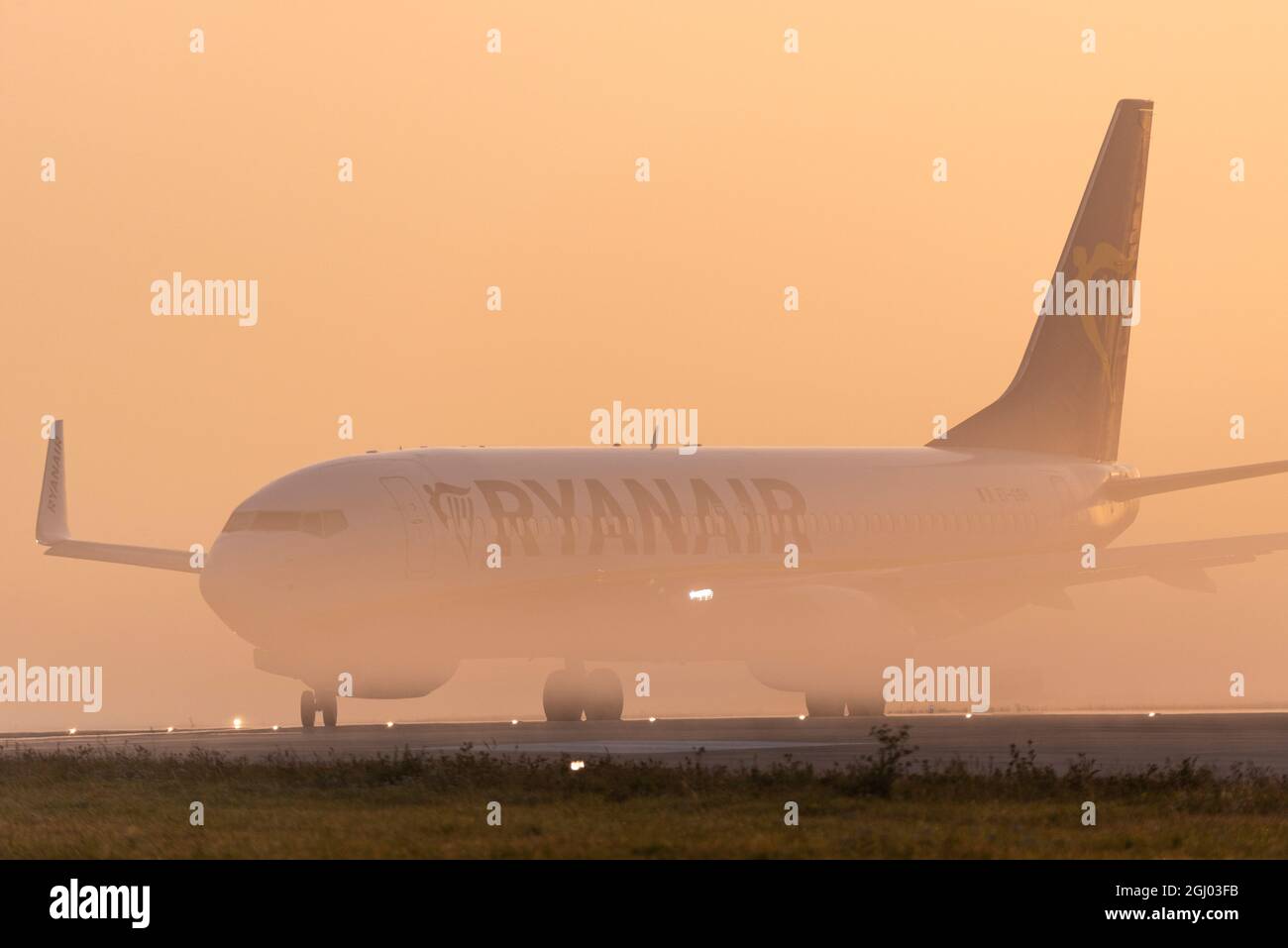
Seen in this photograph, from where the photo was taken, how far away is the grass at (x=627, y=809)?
23625 millimetres

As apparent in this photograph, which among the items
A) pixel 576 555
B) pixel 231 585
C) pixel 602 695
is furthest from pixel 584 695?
pixel 231 585

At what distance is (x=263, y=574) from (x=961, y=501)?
21.0m

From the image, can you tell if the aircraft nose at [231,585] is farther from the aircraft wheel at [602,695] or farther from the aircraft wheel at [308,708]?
the aircraft wheel at [602,695]

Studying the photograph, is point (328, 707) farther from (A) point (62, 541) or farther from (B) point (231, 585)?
(A) point (62, 541)

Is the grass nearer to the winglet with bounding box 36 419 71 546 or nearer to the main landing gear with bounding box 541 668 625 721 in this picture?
the main landing gear with bounding box 541 668 625 721

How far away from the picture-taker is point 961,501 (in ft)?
192

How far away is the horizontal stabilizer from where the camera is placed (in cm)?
5414

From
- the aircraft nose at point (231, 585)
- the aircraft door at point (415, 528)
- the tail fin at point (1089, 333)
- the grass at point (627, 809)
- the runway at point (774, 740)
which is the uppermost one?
the tail fin at point (1089, 333)

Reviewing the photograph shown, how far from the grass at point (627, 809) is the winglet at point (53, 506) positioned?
89.2ft

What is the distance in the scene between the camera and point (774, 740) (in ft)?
129

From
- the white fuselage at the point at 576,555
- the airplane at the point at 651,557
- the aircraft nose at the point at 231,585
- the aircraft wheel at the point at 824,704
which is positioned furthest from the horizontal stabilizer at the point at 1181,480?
the aircraft nose at the point at 231,585

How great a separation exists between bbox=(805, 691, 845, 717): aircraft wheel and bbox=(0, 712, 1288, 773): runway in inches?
29.8

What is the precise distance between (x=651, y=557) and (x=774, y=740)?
11.7 metres
